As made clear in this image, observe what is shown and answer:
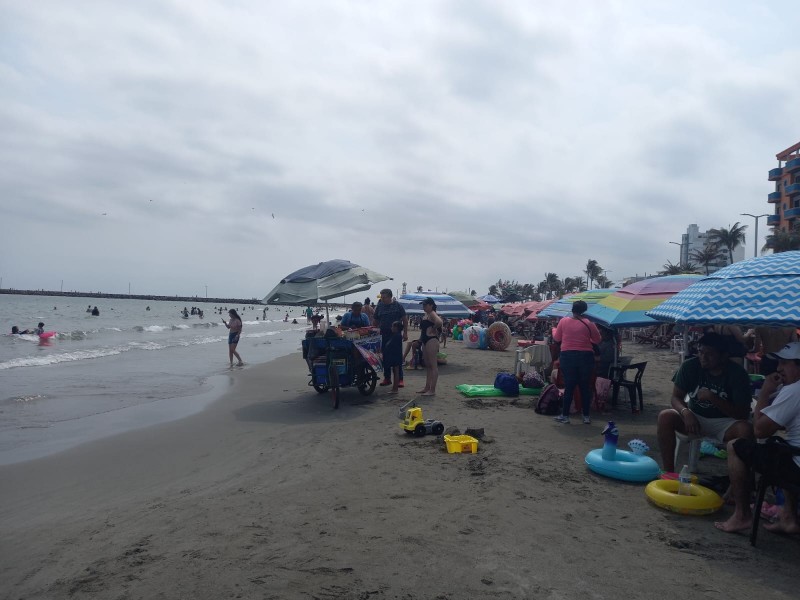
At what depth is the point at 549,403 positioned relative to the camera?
776 cm

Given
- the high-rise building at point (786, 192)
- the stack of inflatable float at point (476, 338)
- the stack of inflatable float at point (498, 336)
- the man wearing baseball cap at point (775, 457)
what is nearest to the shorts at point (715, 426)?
the man wearing baseball cap at point (775, 457)

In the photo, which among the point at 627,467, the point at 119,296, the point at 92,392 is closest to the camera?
the point at 627,467

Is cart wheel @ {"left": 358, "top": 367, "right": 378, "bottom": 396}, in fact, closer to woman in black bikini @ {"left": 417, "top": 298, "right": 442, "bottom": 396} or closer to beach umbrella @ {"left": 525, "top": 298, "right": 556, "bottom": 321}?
woman in black bikini @ {"left": 417, "top": 298, "right": 442, "bottom": 396}

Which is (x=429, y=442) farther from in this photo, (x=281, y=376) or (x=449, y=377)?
(x=281, y=376)

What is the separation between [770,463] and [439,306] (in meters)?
11.8

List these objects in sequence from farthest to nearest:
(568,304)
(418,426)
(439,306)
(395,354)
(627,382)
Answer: (439,306) < (568,304) < (395,354) < (627,382) < (418,426)

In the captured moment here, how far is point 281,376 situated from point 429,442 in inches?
295

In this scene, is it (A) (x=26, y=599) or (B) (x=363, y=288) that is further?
(B) (x=363, y=288)

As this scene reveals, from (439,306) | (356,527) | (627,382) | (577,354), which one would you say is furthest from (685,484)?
(439,306)

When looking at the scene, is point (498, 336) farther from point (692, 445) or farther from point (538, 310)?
point (692, 445)

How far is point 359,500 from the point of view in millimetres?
4191

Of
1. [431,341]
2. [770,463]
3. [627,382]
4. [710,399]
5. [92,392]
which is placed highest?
[431,341]

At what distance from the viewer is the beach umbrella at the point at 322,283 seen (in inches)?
365

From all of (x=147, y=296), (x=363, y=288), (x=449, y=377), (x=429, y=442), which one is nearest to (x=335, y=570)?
(x=429, y=442)
